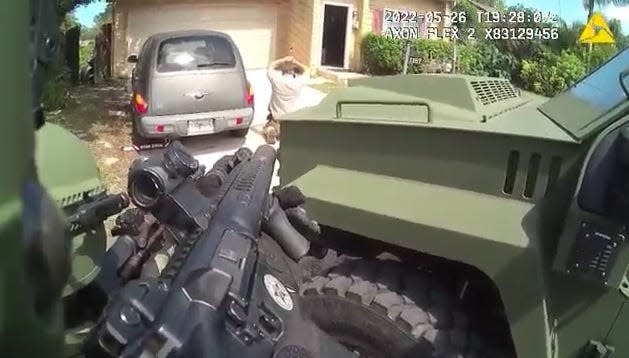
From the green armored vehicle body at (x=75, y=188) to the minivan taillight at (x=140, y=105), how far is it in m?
7.76

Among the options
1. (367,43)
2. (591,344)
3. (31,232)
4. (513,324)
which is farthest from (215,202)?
(367,43)

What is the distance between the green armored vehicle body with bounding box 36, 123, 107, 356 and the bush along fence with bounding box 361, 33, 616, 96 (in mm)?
18659

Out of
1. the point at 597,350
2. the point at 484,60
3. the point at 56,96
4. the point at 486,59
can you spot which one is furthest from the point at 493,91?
the point at 486,59

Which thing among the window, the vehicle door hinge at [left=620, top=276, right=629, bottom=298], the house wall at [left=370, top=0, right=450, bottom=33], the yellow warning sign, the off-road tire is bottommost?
the off-road tire

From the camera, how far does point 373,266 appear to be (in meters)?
3.41

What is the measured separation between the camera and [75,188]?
3.43 m

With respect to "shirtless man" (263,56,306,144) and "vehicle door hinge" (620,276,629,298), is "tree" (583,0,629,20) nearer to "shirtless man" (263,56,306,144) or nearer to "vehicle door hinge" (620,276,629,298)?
"shirtless man" (263,56,306,144)

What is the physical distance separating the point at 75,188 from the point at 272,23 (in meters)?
20.4

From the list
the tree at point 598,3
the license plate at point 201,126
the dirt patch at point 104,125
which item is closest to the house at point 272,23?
the dirt patch at point 104,125

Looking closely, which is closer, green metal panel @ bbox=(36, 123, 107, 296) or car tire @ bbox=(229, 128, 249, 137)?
green metal panel @ bbox=(36, 123, 107, 296)

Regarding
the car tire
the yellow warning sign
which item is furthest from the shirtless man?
the yellow warning sign

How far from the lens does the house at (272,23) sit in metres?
20.1

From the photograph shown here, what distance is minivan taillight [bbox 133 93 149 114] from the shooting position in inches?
443

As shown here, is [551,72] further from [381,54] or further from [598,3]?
[598,3]
